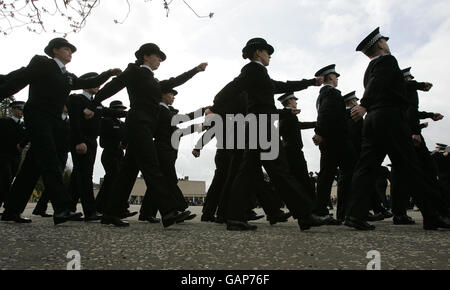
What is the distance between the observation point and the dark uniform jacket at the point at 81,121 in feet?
17.9

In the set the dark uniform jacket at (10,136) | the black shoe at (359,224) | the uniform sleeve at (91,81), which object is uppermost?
the uniform sleeve at (91,81)

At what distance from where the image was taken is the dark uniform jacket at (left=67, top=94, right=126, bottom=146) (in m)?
5.44

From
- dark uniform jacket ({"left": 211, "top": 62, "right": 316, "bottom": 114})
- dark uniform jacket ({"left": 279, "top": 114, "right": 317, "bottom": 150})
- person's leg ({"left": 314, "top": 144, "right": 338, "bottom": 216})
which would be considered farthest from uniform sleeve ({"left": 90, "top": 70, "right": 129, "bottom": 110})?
person's leg ({"left": 314, "top": 144, "right": 338, "bottom": 216})

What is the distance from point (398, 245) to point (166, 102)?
4520mm

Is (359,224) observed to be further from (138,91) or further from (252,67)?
(138,91)

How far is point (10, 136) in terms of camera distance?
6398 mm

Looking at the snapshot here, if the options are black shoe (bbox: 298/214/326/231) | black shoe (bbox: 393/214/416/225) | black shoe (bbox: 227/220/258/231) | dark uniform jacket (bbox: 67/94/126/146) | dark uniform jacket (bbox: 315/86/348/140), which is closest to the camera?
black shoe (bbox: 298/214/326/231)

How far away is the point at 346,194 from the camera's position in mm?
5754

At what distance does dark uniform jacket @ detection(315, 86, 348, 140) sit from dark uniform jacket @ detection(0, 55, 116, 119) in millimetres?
3848

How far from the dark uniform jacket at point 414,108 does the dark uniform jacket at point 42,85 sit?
4873 millimetres

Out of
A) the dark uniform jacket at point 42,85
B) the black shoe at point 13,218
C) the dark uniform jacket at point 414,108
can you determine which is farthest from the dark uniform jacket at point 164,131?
the dark uniform jacket at point 414,108

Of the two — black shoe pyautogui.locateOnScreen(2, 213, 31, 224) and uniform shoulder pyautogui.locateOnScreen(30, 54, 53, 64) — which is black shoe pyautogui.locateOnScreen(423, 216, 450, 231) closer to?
uniform shoulder pyautogui.locateOnScreen(30, 54, 53, 64)

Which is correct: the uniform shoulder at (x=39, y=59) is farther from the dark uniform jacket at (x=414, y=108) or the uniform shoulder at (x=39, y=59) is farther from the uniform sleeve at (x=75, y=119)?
the dark uniform jacket at (x=414, y=108)

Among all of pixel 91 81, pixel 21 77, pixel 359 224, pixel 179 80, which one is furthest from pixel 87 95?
pixel 359 224
